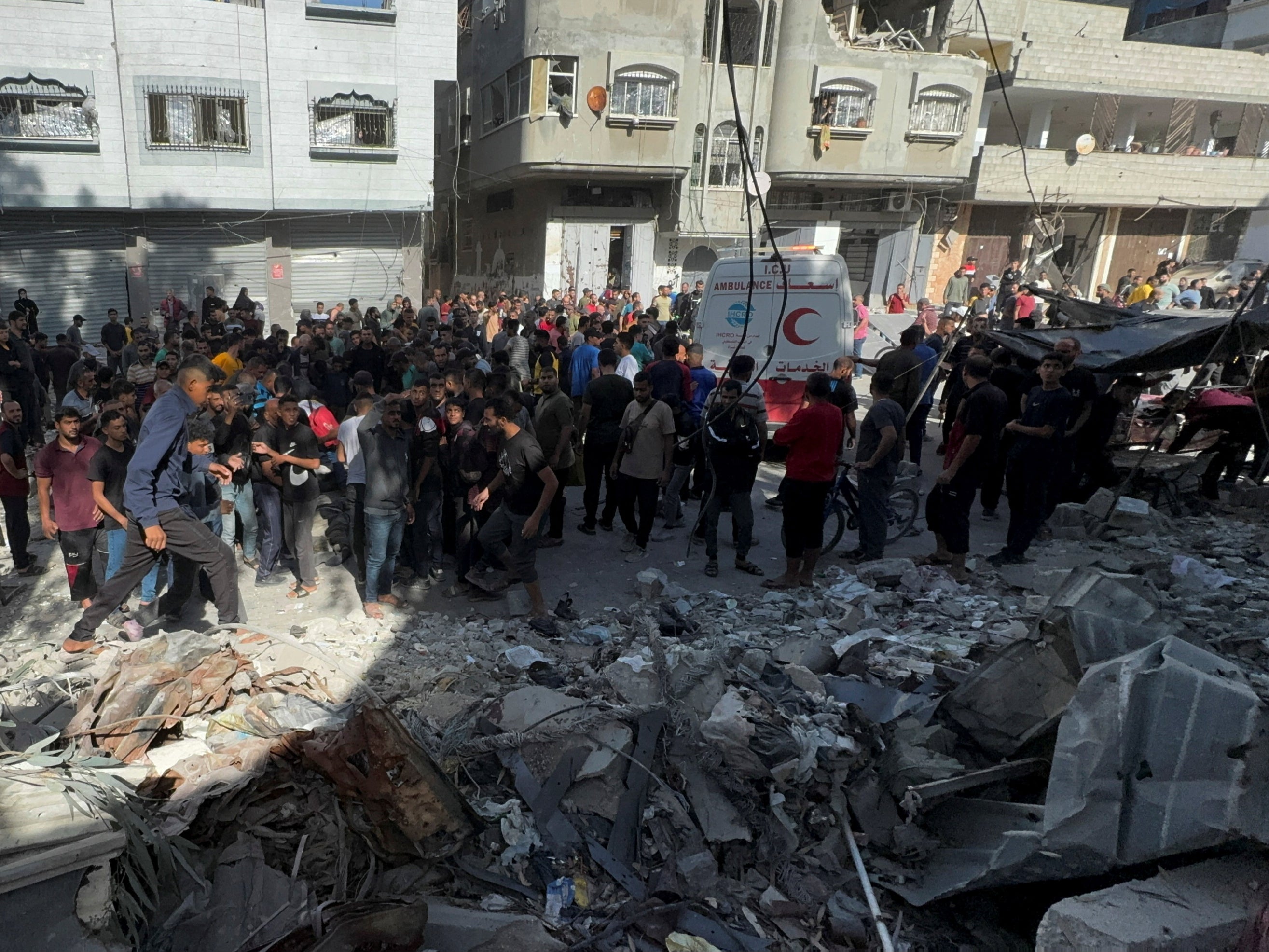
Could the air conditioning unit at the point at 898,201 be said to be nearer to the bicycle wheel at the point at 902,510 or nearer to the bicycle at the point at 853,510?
the bicycle at the point at 853,510

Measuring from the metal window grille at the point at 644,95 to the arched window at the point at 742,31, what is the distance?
1.58 metres

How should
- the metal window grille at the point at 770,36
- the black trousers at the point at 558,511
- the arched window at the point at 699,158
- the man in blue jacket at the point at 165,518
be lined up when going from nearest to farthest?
1. the man in blue jacket at the point at 165,518
2. the black trousers at the point at 558,511
3. the metal window grille at the point at 770,36
4. the arched window at the point at 699,158

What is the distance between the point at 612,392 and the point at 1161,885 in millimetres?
5481

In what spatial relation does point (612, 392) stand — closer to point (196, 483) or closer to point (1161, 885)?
point (196, 483)

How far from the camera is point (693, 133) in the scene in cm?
2348

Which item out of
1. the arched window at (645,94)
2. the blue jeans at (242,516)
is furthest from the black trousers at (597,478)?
the arched window at (645,94)

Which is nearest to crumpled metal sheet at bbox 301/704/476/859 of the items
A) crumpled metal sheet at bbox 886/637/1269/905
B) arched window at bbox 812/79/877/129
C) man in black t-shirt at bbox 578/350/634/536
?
crumpled metal sheet at bbox 886/637/1269/905

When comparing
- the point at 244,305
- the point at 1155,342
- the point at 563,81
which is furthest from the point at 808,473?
the point at 563,81

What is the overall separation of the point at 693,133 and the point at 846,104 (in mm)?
4605

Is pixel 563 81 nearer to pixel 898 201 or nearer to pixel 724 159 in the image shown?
pixel 724 159

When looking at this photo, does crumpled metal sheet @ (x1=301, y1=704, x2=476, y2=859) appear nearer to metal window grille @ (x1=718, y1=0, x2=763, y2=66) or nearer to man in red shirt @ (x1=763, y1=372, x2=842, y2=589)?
man in red shirt @ (x1=763, y1=372, x2=842, y2=589)

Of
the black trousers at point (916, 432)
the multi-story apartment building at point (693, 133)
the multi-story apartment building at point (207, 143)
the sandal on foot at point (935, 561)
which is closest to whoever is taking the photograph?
the sandal on foot at point (935, 561)

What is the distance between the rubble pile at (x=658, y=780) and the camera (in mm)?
2867

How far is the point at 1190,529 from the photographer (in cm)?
810
